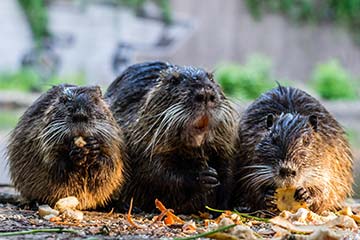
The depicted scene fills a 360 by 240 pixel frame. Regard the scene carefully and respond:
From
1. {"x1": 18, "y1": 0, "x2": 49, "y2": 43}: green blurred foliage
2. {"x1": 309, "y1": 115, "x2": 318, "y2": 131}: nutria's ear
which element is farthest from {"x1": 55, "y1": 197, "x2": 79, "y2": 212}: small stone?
{"x1": 18, "y1": 0, "x2": 49, "y2": 43}: green blurred foliage

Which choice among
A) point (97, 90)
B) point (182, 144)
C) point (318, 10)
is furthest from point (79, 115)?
point (318, 10)

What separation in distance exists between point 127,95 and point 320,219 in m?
1.48

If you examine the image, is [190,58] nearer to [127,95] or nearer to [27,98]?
[27,98]

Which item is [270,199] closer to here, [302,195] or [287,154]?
[302,195]

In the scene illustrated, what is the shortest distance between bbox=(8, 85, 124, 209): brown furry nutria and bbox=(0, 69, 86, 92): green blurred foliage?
11.3 m

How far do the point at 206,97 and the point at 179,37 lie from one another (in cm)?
1432

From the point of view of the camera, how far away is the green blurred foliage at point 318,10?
60.0 ft

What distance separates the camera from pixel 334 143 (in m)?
4.64

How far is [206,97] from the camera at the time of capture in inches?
163

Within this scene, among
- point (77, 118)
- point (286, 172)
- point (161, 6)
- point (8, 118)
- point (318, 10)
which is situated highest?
point (318, 10)

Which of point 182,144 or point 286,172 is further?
point 182,144

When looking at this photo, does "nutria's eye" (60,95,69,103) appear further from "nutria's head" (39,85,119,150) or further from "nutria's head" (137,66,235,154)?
"nutria's head" (137,66,235,154)

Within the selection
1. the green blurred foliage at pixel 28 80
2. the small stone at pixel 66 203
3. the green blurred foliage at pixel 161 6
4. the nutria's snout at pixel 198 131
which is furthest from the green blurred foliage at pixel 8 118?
the nutria's snout at pixel 198 131

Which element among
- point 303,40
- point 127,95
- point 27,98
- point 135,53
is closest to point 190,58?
point 135,53
